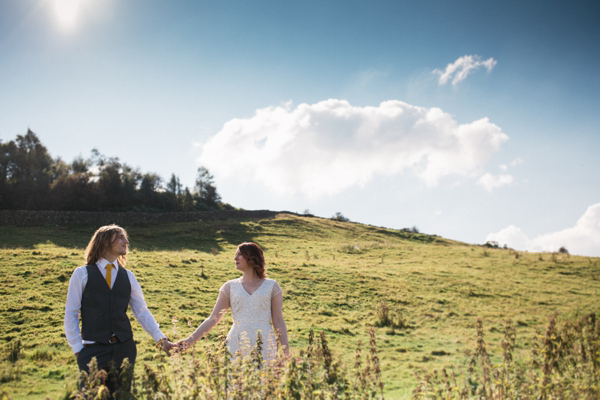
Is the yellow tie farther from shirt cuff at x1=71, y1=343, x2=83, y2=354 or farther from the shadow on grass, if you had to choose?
the shadow on grass

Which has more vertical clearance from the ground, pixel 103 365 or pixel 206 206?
pixel 206 206

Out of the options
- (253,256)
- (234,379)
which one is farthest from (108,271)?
(234,379)

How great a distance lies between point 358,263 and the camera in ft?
92.8

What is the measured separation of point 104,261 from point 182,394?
2.22m

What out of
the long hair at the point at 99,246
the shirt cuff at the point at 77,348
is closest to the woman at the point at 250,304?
the shirt cuff at the point at 77,348

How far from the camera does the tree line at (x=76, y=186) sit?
163ft

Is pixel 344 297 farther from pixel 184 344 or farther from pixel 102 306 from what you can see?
pixel 102 306

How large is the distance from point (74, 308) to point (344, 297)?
1600 centimetres

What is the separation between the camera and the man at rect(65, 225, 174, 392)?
421cm

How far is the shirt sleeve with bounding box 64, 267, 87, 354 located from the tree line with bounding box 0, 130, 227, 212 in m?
53.4

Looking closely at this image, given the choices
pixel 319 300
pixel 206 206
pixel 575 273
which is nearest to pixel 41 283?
pixel 319 300

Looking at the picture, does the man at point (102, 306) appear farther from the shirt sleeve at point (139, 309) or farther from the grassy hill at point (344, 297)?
the grassy hill at point (344, 297)

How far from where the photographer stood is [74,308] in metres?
4.23

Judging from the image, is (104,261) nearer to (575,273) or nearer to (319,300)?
(319,300)
